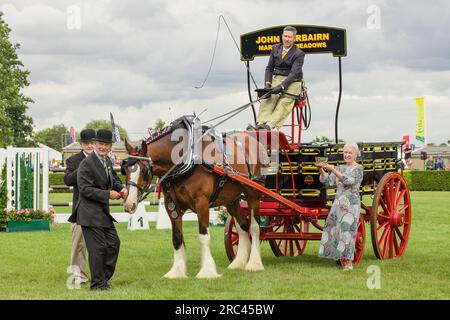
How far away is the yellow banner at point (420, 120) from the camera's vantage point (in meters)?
54.6

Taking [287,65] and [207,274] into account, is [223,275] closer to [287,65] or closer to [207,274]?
[207,274]

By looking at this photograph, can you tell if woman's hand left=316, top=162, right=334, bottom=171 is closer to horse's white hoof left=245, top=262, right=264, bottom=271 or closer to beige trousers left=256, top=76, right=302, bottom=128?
beige trousers left=256, top=76, right=302, bottom=128

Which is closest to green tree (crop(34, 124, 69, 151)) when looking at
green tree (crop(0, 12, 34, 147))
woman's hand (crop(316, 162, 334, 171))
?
green tree (crop(0, 12, 34, 147))

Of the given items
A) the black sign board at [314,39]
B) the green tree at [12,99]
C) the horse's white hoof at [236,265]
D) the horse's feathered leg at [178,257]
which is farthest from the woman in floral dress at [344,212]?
the green tree at [12,99]

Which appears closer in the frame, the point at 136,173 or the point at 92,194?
the point at 92,194

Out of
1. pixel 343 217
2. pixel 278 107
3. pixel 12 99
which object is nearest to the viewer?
pixel 343 217

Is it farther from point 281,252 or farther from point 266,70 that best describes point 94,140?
point 281,252

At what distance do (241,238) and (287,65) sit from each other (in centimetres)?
252

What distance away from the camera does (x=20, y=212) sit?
17.1 metres

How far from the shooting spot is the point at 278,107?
10.9 metres

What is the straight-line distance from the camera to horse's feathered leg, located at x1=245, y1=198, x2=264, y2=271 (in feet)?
34.3

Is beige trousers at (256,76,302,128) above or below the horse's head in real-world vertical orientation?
→ above

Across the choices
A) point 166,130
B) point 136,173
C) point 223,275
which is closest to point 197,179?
point 166,130
